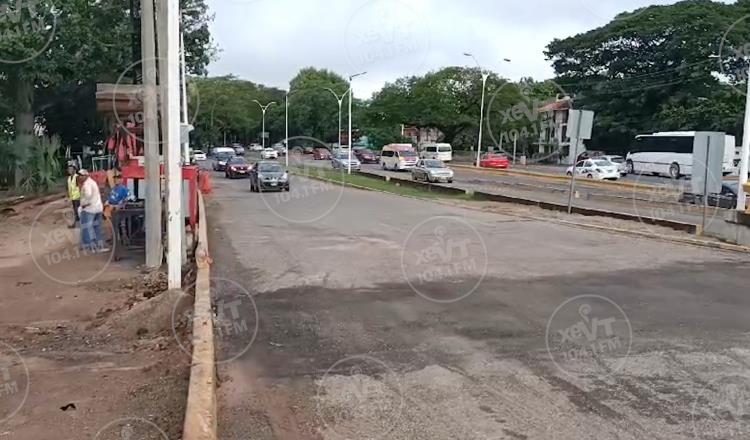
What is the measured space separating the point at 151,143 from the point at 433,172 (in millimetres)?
28429

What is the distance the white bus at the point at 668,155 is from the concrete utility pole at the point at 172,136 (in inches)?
1591

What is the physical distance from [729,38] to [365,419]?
60.5m

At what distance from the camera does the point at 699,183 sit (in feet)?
50.2

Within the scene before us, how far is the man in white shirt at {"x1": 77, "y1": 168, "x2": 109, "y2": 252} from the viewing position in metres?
13.1

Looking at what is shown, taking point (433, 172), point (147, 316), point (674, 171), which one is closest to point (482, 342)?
point (147, 316)

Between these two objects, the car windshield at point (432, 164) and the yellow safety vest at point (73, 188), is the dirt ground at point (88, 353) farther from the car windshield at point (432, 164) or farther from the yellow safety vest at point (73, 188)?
the car windshield at point (432, 164)

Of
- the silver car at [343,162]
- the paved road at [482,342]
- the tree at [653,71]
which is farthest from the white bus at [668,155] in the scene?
the paved road at [482,342]

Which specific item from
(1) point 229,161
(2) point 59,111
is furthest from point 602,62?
(2) point 59,111

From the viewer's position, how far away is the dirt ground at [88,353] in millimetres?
5148

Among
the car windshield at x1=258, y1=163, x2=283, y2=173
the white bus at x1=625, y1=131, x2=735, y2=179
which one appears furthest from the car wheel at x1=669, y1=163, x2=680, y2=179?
the car windshield at x1=258, y1=163, x2=283, y2=173

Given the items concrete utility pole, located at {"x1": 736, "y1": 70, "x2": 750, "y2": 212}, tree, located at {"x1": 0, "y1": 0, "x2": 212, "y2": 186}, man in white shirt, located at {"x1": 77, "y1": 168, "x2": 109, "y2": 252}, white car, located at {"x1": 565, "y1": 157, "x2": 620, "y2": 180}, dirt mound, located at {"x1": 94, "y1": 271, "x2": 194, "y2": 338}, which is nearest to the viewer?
dirt mound, located at {"x1": 94, "y1": 271, "x2": 194, "y2": 338}

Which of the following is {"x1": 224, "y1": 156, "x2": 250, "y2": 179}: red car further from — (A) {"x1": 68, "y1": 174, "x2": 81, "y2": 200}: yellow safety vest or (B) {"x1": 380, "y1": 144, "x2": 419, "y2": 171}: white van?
(A) {"x1": 68, "y1": 174, "x2": 81, "y2": 200}: yellow safety vest

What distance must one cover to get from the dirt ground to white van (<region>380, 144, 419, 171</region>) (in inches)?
1740

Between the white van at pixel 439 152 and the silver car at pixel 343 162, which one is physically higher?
the white van at pixel 439 152
